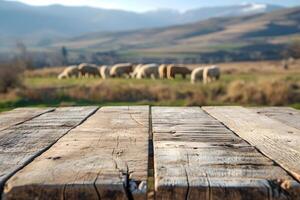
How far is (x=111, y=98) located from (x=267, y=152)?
16739 millimetres

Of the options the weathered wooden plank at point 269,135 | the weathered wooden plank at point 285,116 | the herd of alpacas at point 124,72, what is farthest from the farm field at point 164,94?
the weathered wooden plank at point 269,135

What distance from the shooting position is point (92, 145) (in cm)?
179

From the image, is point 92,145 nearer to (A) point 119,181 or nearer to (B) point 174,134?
(B) point 174,134

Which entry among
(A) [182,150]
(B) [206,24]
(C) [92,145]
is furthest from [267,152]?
(B) [206,24]

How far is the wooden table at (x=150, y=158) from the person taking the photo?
1.22 meters

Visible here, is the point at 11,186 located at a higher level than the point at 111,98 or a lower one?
higher

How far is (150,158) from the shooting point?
161 centimetres

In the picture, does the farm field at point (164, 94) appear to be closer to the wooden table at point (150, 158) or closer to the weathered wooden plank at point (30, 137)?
the weathered wooden plank at point (30, 137)

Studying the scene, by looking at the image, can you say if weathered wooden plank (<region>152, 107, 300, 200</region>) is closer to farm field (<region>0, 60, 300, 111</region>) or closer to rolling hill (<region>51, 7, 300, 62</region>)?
farm field (<region>0, 60, 300, 111</region>)

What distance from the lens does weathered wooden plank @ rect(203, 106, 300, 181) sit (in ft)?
5.19

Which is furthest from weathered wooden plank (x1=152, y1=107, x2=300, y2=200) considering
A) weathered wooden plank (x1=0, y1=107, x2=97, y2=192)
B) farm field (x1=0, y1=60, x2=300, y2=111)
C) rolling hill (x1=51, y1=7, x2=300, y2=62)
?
rolling hill (x1=51, y1=7, x2=300, y2=62)

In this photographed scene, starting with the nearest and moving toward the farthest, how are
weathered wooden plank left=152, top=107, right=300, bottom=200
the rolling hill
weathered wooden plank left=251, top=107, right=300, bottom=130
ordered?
weathered wooden plank left=152, top=107, right=300, bottom=200 → weathered wooden plank left=251, top=107, right=300, bottom=130 → the rolling hill

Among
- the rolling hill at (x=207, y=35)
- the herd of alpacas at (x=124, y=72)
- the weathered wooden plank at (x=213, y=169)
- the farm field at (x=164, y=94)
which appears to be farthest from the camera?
the rolling hill at (x=207, y=35)

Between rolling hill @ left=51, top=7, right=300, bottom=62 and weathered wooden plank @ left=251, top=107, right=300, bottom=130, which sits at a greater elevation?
rolling hill @ left=51, top=7, right=300, bottom=62
